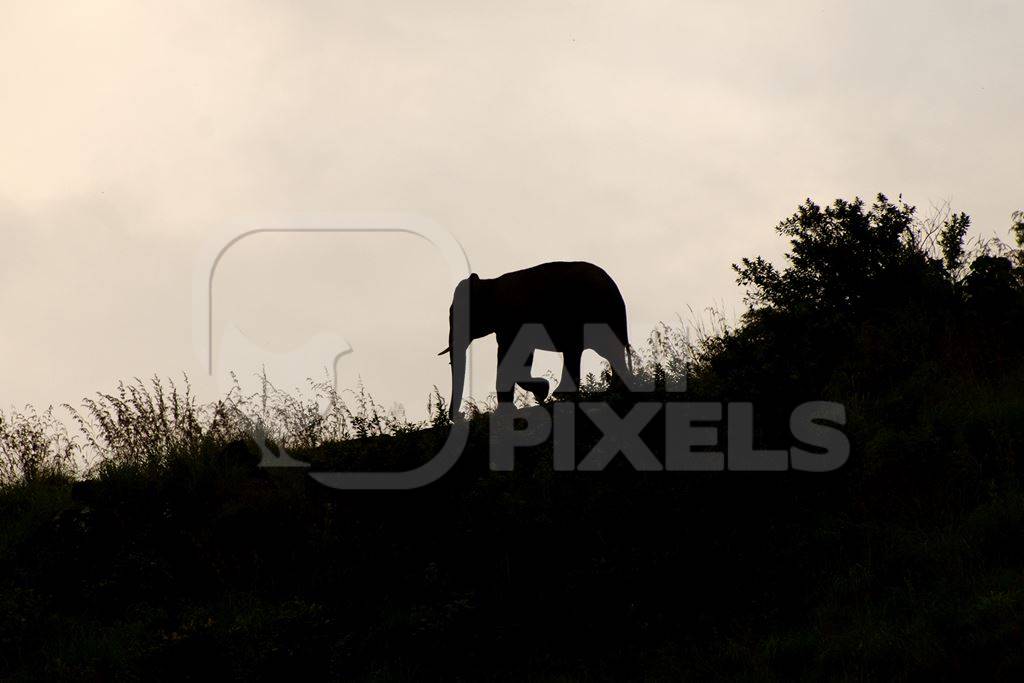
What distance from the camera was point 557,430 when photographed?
9164 mm

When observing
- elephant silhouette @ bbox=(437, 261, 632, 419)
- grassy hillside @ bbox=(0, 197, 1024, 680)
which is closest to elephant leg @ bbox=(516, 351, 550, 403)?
elephant silhouette @ bbox=(437, 261, 632, 419)

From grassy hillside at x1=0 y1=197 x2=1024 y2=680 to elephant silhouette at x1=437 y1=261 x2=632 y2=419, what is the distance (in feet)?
3.35

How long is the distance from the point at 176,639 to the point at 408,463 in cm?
260

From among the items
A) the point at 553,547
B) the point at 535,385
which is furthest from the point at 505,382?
the point at 553,547

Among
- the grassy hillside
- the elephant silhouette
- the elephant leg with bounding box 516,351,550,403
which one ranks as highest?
the elephant silhouette

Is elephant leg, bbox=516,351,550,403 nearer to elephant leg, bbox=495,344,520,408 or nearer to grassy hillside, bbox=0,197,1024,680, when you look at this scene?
elephant leg, bbox=495,344,520,408

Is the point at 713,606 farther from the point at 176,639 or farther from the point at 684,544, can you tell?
the point at 176,639

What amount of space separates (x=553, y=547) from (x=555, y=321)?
3815mm

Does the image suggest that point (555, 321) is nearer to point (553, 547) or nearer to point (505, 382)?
point (505, 382)

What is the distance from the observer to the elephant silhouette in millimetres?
11242

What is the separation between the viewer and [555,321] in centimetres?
1147

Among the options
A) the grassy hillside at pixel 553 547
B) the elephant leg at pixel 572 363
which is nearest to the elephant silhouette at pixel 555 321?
the elephant leg at pixel 572 363

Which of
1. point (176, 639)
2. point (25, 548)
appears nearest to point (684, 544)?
point (176, 639)

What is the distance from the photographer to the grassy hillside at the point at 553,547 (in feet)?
23.3
